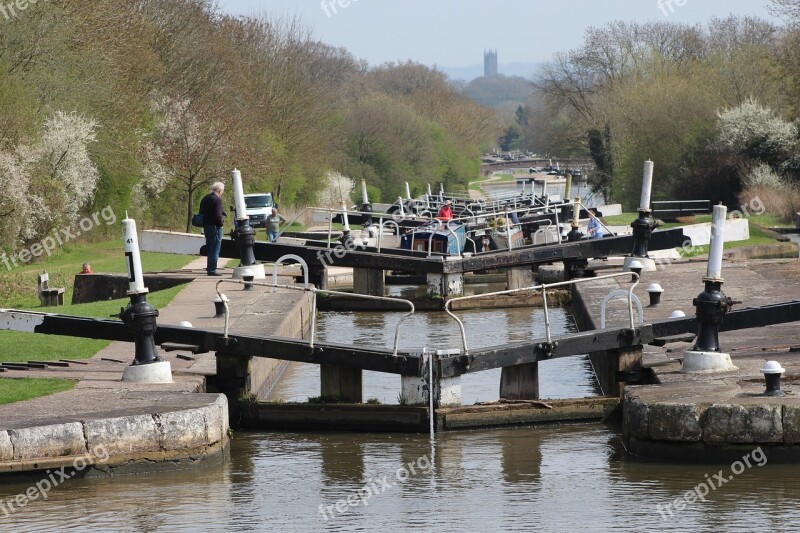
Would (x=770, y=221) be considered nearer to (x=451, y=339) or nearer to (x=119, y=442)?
(x=451, y=339)

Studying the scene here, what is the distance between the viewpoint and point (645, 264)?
85.8 ft

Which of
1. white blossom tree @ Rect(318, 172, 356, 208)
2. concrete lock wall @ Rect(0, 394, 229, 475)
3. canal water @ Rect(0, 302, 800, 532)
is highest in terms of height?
white blossom tree @ Rect(318, 172, 356, 208)

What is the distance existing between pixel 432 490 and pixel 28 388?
462 centimetres

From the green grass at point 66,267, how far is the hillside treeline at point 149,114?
100 cm

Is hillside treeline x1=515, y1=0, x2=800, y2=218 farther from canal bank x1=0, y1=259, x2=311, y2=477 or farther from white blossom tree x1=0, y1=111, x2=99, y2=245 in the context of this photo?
canal bank x1=0, y1=259, x2=311, y2=477

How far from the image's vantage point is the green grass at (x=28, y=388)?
1380 centimetres

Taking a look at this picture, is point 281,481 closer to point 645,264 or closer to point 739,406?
point 739,406

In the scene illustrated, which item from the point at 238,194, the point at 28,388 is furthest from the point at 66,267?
the point at 28,388

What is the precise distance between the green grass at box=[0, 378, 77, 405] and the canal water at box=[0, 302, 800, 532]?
5.92ft

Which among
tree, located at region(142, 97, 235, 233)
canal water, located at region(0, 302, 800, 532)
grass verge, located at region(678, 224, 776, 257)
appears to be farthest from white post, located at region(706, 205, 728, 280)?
tree, located at region(142, 97, 235, 233)

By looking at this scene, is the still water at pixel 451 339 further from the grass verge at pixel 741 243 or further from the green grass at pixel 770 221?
the green grass at pixel 770 221

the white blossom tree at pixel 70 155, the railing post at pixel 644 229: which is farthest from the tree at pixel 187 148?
the railing post at pixel 644 229

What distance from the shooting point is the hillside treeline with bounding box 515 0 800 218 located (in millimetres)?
53688

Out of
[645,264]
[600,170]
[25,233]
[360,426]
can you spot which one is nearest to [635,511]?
[360,426]
